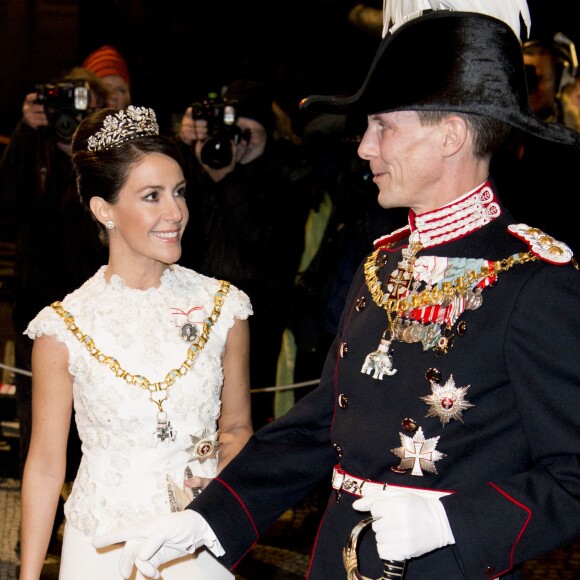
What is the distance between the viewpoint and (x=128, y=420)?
2547 mm

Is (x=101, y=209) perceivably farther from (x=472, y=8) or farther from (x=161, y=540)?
(x=472, y=8)

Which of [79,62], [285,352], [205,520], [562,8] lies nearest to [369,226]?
[285,352]

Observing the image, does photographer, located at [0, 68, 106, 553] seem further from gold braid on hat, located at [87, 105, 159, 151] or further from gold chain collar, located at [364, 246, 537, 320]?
gold chain collar, located at [364, 246, 537, 320]

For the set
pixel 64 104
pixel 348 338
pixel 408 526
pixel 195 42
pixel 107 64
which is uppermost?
pixel 195 42

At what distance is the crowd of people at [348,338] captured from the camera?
1729 millimetres

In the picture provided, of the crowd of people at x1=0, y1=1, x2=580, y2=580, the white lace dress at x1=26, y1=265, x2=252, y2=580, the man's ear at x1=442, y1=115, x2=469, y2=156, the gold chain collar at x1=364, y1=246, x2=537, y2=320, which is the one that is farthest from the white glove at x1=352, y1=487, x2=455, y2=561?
the white lace dress at x1=26, y1=265, x2=252, y2=580

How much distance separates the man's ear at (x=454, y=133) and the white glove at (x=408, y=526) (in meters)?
0.66

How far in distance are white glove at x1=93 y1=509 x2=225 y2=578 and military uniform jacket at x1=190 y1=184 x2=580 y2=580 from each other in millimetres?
31

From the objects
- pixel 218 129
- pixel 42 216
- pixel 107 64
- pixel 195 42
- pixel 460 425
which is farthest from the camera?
pixel 195 42

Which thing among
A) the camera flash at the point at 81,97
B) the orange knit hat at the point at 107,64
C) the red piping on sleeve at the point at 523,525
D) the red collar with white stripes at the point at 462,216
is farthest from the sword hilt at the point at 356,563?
the orange knit hat at the point at 107,64

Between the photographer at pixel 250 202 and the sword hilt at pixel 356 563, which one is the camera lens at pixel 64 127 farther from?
the sword hilt at pixel 356 563

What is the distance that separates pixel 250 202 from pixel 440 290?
2.32 m

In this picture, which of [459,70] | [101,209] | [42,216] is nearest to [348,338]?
[459,70]

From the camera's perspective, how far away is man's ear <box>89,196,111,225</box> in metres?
2.70
